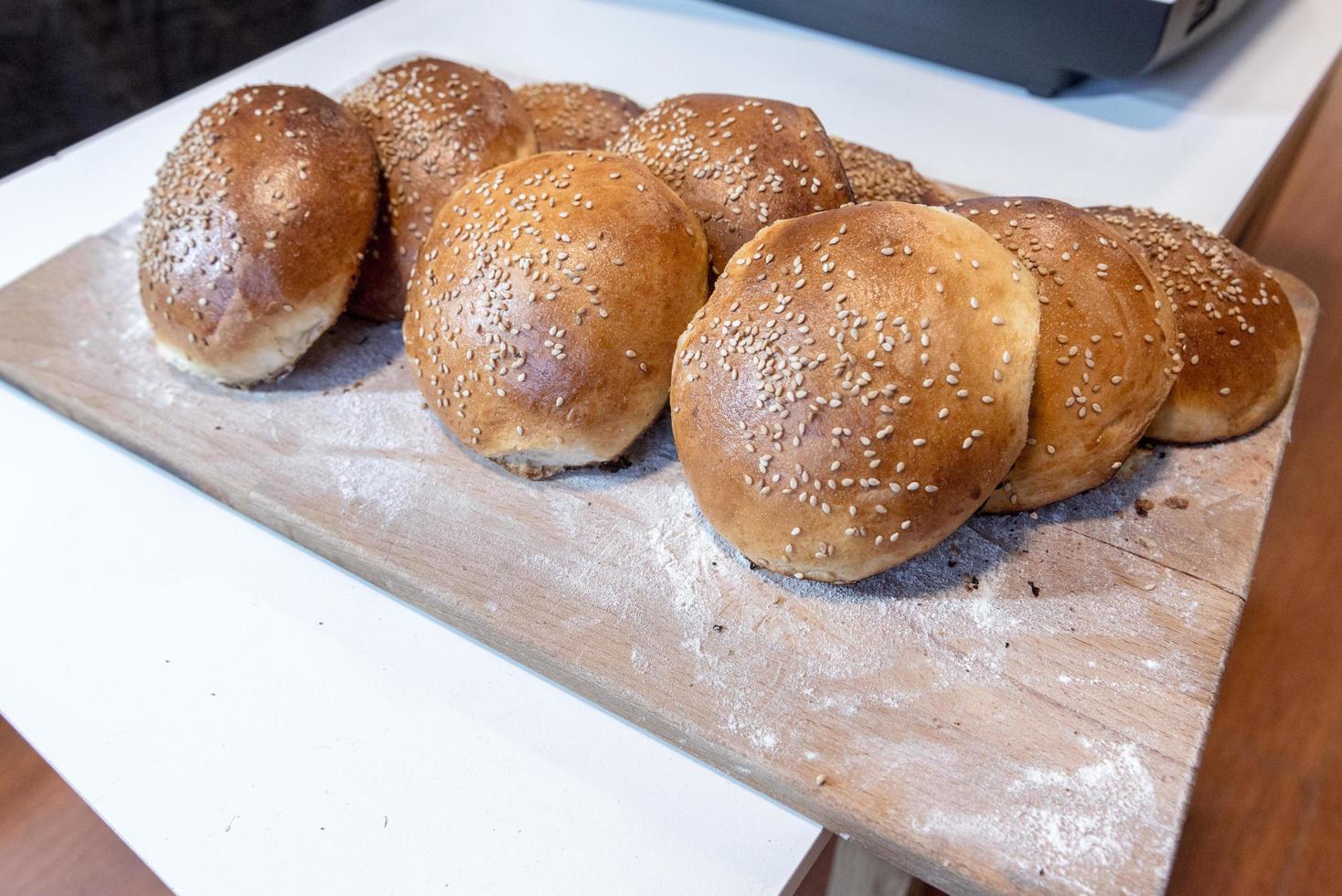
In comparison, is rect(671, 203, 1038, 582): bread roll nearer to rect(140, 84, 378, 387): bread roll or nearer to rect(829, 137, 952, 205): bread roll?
rect(829, 137, 952, 205): bread roll

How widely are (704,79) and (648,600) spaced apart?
1.66m

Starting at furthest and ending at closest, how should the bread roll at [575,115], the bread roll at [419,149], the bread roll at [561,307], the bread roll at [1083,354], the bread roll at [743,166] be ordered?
the bread roll at [575,115]
the bread roll at [419,149]
the bread roll at [743,166]
the bread roll at [561,307]
the bread roll at [1083,354]

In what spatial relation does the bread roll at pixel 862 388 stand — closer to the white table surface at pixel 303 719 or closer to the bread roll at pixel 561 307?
the bread roll at pixel 561 307

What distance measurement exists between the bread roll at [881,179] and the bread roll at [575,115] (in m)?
0.43

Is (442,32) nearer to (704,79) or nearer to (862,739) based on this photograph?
(704,79)

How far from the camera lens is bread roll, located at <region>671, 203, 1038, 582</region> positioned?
1.13 meters

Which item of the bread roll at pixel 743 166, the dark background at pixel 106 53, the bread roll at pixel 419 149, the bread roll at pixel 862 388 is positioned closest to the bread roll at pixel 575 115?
the bread roll at pixel 419 149

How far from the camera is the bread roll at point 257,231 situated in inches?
58.4

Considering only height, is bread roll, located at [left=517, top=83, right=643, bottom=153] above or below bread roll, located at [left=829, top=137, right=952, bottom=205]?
below

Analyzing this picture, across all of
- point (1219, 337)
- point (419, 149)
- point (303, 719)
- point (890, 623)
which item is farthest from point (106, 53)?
point (1219, 337)

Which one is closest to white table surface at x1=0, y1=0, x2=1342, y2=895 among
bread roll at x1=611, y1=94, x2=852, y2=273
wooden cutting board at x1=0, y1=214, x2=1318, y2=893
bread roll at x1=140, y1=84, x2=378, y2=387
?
wooden cutting board at x1=0, y1=214, x2=1318, y2=893

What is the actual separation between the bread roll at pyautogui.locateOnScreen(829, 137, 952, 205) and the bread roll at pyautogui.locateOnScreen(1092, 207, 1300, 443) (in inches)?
13.7

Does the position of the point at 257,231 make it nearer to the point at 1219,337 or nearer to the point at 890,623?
the point at 890,623

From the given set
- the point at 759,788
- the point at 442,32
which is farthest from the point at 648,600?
the point at 442,32
